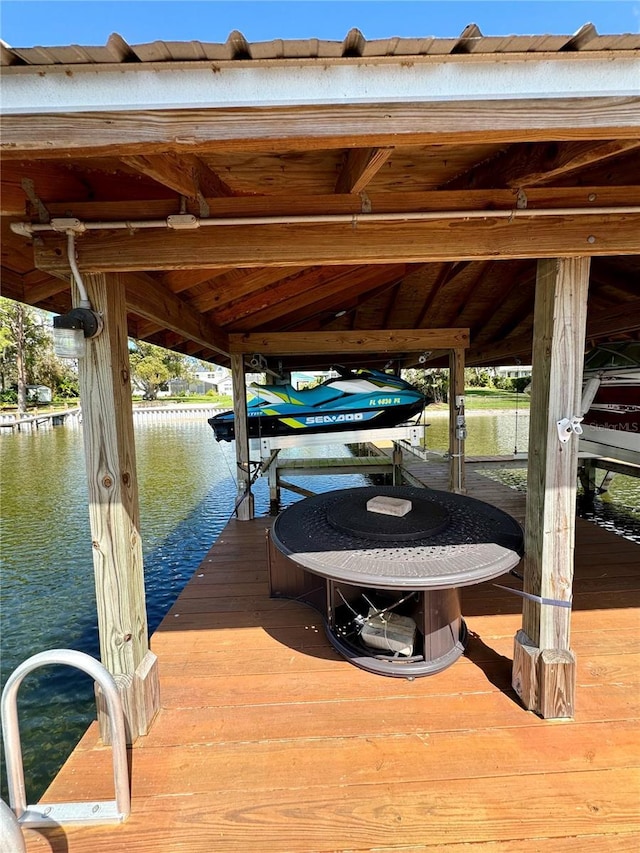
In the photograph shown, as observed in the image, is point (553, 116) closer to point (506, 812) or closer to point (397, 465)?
point (506, 812)

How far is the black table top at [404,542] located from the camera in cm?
186

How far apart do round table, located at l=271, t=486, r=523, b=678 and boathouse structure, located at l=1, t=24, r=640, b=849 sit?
0.37 m

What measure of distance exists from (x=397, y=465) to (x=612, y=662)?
4.63 meters

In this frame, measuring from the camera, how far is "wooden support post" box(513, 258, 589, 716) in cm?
175

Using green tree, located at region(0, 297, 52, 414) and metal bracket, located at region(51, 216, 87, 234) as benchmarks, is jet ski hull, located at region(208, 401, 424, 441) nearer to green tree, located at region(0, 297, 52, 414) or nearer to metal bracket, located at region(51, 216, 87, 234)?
metal bracket, located at region(51, 216, 87, 234)

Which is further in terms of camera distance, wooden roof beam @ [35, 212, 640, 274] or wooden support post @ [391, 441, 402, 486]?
wooden support post @ [391, 441, 402, 486]

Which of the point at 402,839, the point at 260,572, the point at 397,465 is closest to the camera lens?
the point at 402,839

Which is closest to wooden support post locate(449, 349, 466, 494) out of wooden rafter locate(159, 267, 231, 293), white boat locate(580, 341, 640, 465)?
white boat locate(580, 341, 640, 465)

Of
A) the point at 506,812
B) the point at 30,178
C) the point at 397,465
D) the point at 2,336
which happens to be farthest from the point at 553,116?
the point at 2,336

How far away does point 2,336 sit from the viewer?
24.7m

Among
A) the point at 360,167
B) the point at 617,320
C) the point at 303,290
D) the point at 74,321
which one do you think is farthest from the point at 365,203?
the point at 617,320

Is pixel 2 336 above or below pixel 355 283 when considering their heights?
above

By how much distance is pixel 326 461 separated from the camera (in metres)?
7.30

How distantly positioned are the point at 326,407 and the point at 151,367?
34494mm
